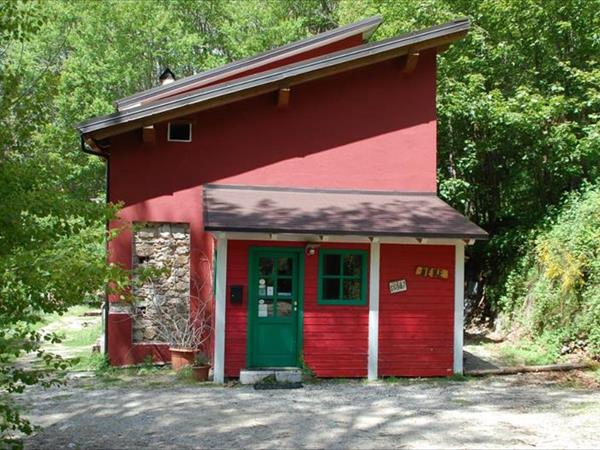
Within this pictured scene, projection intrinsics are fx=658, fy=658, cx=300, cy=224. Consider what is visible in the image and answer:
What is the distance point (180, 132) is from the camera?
11234 mm

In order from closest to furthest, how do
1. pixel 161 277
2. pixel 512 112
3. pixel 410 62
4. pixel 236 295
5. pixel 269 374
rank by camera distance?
pixel 269 374 < pixel 236 295 < pixel 161 277 < pixel 410 62 < pixel 512 112

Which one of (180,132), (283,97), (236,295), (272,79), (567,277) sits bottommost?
(236,295)

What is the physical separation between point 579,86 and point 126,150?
9.49 metres

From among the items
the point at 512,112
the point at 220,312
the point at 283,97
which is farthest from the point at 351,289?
the point at 512,112

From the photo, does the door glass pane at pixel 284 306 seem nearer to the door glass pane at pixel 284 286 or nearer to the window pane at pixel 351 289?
the door glass pane at pixel 284 286

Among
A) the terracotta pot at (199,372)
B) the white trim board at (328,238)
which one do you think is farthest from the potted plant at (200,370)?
the white trim board at (328,238)

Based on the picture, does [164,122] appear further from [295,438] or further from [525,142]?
[525,142]

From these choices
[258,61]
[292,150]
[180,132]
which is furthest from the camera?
[258,61]

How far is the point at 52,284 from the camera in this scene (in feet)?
15.9

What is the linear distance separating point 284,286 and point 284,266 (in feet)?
1.02

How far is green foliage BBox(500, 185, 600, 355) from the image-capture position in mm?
10789

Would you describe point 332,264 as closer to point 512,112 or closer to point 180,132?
point 180,132

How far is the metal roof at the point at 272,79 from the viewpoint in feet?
34.1

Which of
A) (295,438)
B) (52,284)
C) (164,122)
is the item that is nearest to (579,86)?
(164,122)
